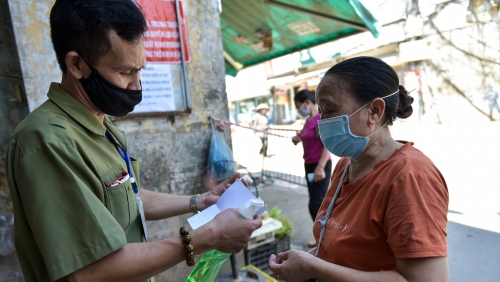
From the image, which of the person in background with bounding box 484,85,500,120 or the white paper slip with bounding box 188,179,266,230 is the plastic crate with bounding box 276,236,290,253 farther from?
the person in background with bounding box 484,85,500,120

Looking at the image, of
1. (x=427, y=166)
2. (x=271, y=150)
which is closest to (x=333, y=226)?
(x=427, y=166)

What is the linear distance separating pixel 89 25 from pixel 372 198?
3.87 ft

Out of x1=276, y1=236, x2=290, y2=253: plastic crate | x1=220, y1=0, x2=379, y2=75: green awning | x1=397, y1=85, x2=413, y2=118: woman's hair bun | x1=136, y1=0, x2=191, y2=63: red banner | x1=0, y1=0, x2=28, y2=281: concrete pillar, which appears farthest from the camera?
x1=220, y1=0, x2=379, y2=75: green awning

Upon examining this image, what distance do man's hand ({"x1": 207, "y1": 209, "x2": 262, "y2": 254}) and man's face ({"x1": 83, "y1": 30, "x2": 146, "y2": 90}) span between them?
25.1 inches

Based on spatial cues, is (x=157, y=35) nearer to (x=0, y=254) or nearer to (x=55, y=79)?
(x=55, y=79)

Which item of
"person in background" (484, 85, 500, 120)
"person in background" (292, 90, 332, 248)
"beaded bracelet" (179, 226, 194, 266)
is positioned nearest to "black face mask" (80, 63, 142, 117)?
"beaded bracelet" (179, 226, 194, 266)

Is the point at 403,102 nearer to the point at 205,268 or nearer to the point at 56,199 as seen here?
the point at 205,268

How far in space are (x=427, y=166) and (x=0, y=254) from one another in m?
2.72

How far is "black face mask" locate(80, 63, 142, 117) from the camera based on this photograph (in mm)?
1070

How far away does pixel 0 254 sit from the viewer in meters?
2.08

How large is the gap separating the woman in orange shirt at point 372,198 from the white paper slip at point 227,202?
0.31 m

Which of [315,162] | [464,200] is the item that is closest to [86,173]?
[315,162]

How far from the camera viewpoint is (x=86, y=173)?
937mm

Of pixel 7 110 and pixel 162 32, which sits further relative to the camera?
pixel 162 32
